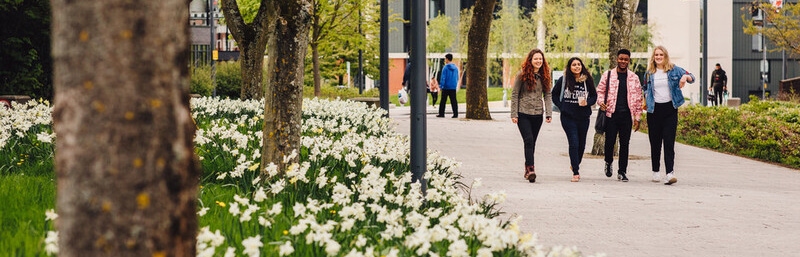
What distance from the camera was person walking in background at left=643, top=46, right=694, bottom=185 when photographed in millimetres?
10844

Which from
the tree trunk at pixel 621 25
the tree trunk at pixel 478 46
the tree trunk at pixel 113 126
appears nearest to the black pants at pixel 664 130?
the tree trunk at pixel 621 25

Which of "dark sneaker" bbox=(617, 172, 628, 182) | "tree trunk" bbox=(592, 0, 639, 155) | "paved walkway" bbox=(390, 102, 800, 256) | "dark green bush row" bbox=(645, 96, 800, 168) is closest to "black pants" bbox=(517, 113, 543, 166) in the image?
"paved walkway" bbox=(390, 102, 800, 256)

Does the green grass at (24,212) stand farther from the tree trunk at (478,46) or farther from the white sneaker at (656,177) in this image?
the tree trunk at (478,46)

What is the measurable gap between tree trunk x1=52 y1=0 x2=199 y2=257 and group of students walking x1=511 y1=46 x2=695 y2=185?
8654 mm

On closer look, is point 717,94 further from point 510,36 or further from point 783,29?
point 510,36

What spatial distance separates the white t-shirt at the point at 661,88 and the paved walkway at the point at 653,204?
103 centimetres

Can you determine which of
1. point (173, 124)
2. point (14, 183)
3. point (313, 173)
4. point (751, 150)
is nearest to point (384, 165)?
point (313, 173)

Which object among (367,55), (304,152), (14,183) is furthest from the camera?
(367,55)

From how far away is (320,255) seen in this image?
438 cm

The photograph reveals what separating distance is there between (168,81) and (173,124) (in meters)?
0.11

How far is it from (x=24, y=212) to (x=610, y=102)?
7.54 metres

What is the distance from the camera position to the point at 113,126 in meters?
2.31

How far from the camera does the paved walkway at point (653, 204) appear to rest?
677 cm

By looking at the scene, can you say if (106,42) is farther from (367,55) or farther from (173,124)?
(367,55)
